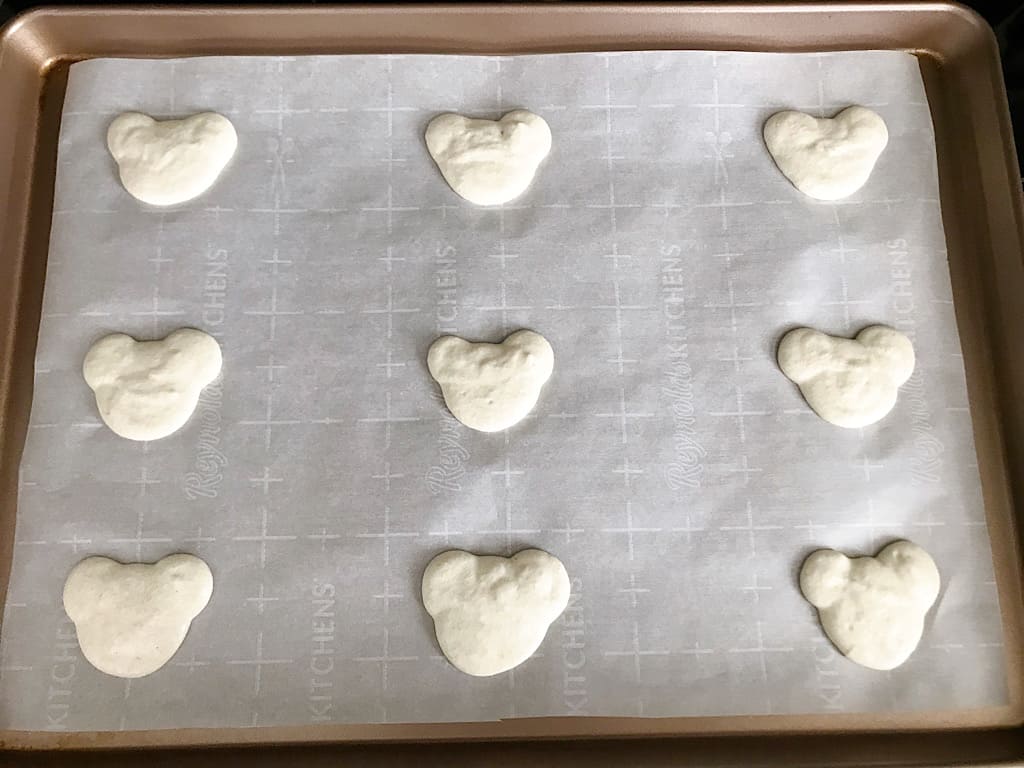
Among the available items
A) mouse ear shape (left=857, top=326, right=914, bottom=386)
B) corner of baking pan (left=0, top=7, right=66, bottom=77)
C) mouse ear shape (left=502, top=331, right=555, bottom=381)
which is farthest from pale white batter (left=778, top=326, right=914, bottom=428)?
corner of baking pan (left=0, top=7, right=66, bottom=77)

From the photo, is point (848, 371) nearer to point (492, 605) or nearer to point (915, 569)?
point (915, 569)

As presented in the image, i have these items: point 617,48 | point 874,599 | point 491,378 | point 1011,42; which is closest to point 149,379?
point 491,378

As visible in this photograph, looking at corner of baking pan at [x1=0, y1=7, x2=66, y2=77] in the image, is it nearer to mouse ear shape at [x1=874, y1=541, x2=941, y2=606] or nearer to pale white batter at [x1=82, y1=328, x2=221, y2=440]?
pale white batter at [x1=82, y1=328, x2=221, y2=440]

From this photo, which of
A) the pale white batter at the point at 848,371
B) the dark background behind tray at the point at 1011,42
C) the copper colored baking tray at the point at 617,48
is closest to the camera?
the copper colored baking tray at the point at 617,48

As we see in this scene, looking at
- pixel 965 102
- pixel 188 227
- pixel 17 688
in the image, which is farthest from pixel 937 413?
pixel 17 688

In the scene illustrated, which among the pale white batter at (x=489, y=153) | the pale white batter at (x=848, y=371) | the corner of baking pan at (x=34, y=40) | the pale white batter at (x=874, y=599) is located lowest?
the pale white batter at (x=874, y=599)

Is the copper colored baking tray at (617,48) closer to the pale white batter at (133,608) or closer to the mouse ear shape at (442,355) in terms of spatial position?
the pale white batter at (133,608)

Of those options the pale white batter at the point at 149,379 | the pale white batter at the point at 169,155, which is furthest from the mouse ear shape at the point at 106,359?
the pale white batter at the point at 169,155

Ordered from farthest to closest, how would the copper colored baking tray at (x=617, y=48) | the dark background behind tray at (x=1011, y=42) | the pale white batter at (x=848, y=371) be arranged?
the dark background behind tray at (x=1011, y=42) → the pale white batter at (x=848, y=371) → the copper colored baking tray at (x=617, y=48)
